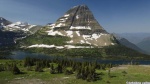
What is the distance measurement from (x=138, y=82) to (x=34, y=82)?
3319cm

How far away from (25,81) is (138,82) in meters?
36.4

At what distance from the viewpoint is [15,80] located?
7419 cm

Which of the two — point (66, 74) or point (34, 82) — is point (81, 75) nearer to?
point (66, 74)

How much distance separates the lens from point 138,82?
71.4 metres

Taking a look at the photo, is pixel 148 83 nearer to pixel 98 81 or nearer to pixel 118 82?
pixel 118 82

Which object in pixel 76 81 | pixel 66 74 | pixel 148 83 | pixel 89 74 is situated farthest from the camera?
pixel 66 74

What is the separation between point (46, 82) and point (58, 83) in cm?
405

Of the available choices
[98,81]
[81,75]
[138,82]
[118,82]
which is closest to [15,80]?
[81,75]

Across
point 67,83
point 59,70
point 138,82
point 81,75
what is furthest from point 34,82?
point 138,82

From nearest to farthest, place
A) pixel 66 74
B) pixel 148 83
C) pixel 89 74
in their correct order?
pixel 148 83
pixel 89 74
pixel 66 74

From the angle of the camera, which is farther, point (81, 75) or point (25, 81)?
point (81, 75)

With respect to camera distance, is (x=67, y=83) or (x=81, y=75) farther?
(x=81, y=75)

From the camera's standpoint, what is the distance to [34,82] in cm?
7088

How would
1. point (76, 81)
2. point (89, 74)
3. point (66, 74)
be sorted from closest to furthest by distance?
1. point (76, 81)
2. point (89, 74)
3. point (66, 74)
